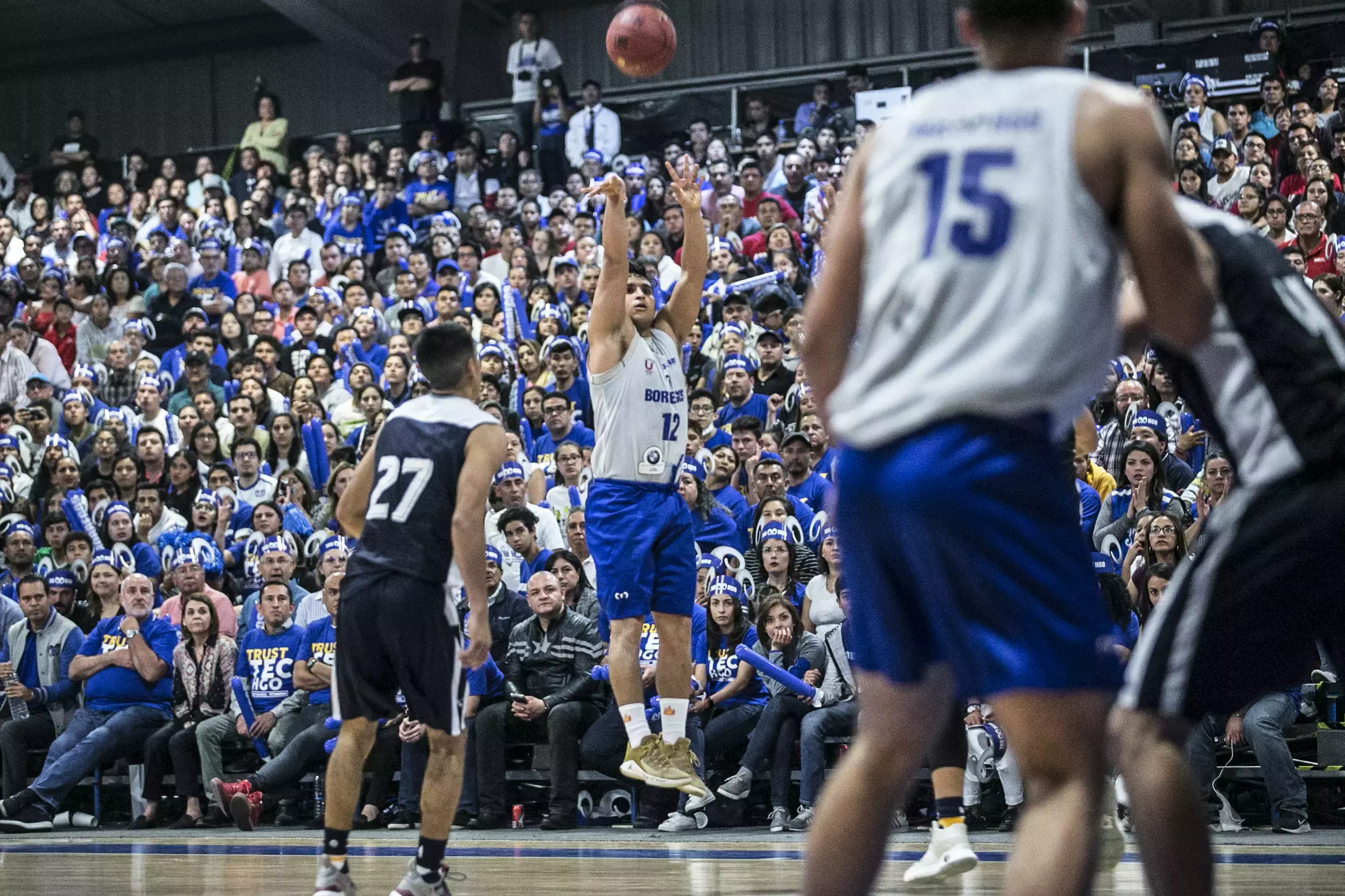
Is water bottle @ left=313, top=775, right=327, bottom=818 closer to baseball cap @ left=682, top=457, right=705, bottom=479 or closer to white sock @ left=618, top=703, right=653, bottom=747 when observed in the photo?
baseball cap @ left=682, top=457, right=705, bottom=479

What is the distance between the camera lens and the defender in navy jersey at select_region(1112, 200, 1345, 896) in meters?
3.37

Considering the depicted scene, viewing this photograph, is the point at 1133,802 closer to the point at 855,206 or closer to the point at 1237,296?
the point at 1237,296

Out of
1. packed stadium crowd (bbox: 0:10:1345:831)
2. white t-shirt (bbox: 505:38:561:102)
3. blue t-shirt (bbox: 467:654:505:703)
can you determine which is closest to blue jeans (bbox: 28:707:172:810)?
packed stadium crowd (bbox: 0:10:1345:831)

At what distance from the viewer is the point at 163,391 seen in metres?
15.8

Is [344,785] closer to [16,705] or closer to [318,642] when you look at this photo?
[318,642]

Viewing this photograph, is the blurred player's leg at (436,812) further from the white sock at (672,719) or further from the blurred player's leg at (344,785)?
the white sock at (672,719)

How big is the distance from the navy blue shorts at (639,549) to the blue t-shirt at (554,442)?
509cm

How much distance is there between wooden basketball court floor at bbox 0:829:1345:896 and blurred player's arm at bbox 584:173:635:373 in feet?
7.81

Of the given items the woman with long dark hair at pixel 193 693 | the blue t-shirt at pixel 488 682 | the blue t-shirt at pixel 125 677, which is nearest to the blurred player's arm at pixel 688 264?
the blue t-shirt at pixel 488 682

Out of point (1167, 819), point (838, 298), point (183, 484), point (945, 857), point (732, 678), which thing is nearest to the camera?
point (838, 298)

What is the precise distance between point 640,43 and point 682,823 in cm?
Result: 495

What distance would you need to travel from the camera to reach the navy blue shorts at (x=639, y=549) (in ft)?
24.5

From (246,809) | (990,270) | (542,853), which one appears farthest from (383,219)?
(990,270)

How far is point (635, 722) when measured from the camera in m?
7.51
